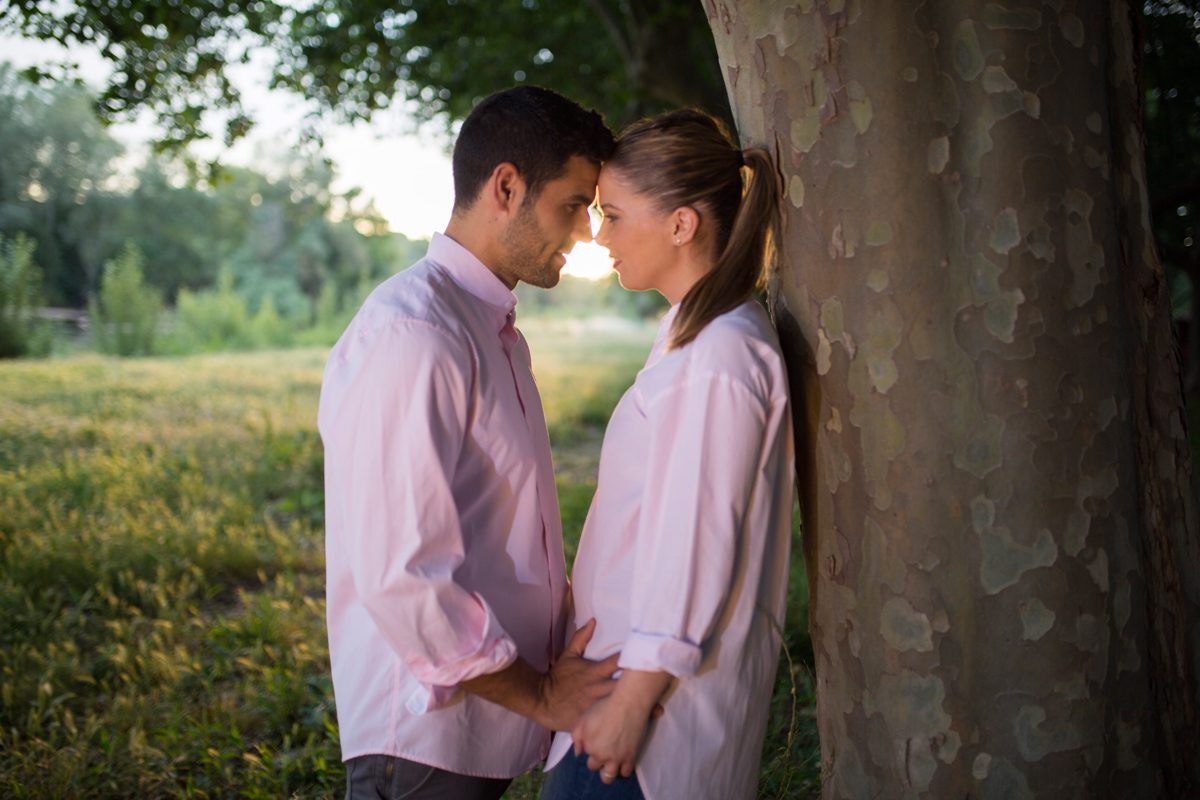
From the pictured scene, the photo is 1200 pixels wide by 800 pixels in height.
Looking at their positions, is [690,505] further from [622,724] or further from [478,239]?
[478,239]

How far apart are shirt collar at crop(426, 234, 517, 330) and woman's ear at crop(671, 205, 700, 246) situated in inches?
15.0

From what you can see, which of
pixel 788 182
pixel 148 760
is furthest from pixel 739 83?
pixel 148 760

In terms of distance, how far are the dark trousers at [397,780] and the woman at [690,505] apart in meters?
0.22

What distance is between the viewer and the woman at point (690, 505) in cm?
161

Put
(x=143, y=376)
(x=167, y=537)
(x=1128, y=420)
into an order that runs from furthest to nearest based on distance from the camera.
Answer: (x=143, y=376) → (x=167, y=537) → (x=1128, y=420)

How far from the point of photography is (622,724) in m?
1.64

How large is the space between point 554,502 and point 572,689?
0.46 meters

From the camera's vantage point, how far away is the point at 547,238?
→ 2.05 meters

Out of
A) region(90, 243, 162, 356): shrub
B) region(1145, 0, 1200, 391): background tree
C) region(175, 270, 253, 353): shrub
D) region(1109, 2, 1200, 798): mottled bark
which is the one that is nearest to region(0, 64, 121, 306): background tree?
region(175, 270, 253, 353): shrub

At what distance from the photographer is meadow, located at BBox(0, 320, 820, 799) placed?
3602mm

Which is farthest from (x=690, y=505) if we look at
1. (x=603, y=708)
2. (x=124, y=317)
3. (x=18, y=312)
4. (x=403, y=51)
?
(x=124, y=317)

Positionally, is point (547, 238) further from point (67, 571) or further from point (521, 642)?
point (67, 571)

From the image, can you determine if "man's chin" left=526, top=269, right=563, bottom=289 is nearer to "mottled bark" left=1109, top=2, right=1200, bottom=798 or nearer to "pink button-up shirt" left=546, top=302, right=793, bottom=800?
"pink button-up shirt" left=546, top=302, right=793, bottom=800

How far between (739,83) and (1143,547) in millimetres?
1213
